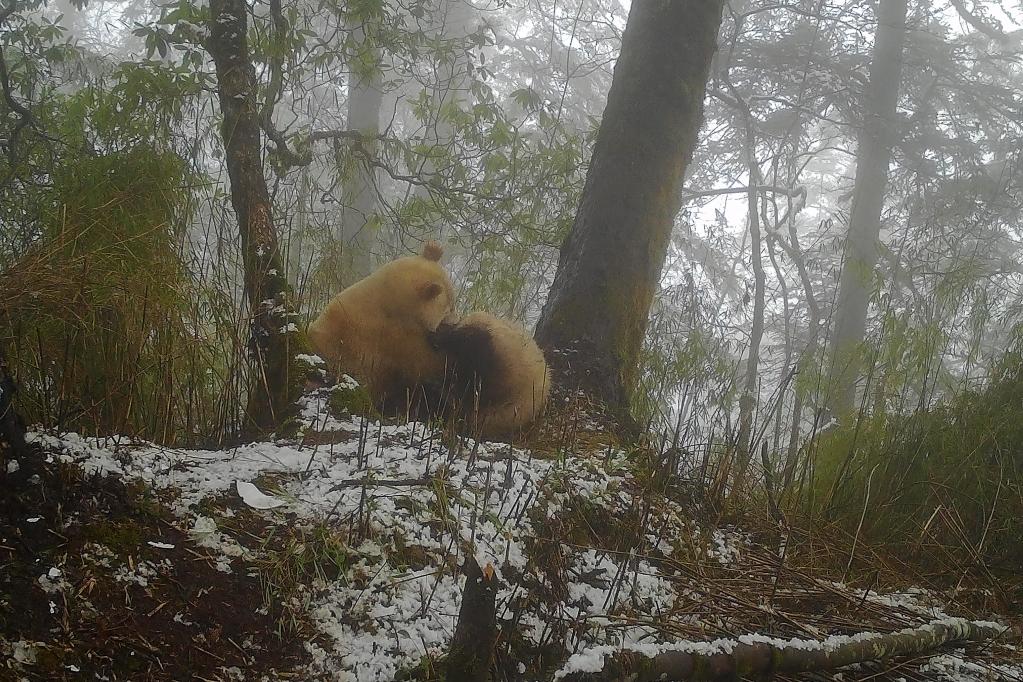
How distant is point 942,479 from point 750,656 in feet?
6.63

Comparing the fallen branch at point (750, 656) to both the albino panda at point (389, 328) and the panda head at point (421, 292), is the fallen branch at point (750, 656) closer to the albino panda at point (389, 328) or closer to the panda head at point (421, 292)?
the albino panda at point (389, 328)

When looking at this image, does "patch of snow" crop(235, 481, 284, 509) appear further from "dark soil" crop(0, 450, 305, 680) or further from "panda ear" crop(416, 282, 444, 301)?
"panda ear" crop(416, 282, 444, 301)

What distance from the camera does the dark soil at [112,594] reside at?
1361 millimetres

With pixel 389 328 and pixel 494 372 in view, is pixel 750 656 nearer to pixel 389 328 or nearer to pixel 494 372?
pixel 494 372

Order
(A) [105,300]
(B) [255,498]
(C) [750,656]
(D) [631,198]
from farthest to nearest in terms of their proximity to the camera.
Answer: (D) [631,198] < (A) [105,300] < (B) [255,498] < (C) [750,656]

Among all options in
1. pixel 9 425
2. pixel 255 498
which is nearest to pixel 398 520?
pixel 255 498

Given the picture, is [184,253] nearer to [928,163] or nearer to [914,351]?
[914,351]

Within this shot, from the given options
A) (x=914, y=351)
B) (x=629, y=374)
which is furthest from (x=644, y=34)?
(x=914, y=351)

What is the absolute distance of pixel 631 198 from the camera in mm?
3730

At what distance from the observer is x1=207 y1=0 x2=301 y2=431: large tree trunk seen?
8.86ft

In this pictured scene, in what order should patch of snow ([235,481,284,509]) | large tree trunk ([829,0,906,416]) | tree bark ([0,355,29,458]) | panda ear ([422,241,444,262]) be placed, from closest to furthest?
tree bark ([0,355,29,458]) → patch of snow ([235,481,284,509]) → panda ear ([422,241,444,262]) → large tree trunk ([829,0,906,416])

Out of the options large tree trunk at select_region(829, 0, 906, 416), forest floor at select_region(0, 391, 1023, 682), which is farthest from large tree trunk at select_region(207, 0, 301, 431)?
large tree trunk at select_region(829, 0, 906, 416)

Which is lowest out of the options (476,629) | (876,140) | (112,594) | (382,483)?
(112,594)

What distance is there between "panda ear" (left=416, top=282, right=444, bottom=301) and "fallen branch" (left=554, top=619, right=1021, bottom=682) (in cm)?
195
